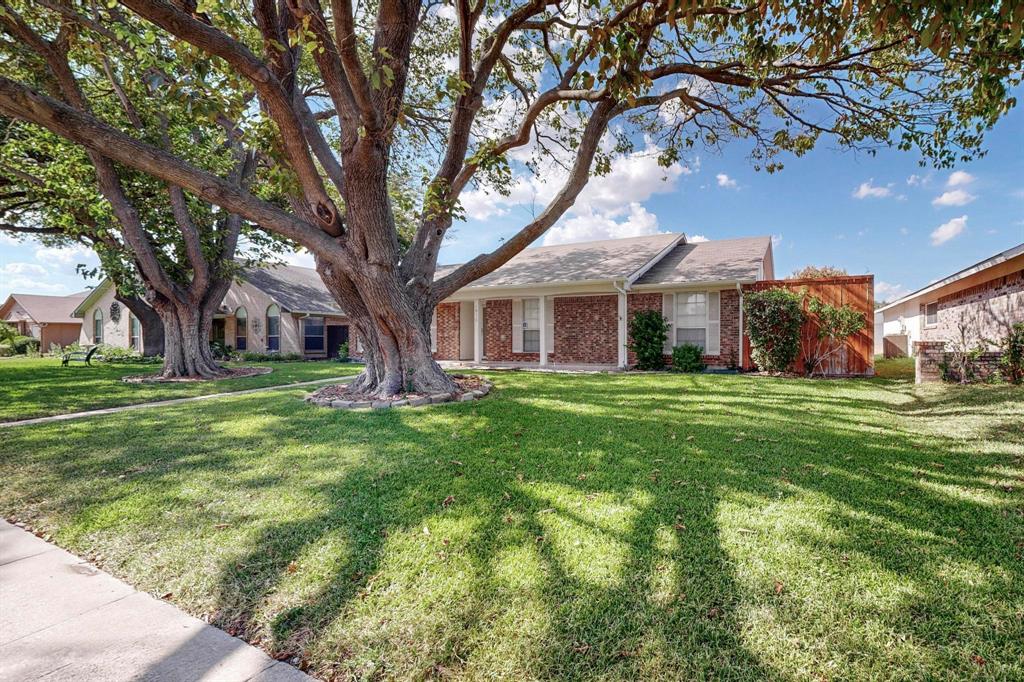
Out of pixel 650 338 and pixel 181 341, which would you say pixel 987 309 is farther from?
pixel 181 341

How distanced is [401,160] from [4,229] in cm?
1713

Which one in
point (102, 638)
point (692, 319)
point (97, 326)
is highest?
point (97, 326)

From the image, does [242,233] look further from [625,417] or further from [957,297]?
[957,297]

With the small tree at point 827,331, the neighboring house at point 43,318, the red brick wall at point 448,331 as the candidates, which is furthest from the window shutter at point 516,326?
the neighboring house at point 43,318

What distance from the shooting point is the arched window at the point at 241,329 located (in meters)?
23.7

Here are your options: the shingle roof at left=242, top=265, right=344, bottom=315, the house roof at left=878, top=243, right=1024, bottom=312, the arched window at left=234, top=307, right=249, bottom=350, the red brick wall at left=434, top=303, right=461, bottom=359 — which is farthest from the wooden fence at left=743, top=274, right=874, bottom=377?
the arched window at left=234, top=307, right=249, bottom=350

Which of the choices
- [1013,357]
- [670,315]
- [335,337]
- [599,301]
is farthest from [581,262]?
[335,337]

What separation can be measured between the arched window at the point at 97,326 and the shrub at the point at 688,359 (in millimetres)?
35786

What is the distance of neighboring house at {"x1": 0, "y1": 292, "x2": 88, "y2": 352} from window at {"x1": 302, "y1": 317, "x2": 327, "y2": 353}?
2700 cm

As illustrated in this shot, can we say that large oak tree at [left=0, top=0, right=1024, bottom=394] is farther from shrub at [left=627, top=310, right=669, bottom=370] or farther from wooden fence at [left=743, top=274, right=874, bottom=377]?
shrub at [left=627, top=310, right=669, bottom=370]

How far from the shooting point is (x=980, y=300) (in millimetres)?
11289

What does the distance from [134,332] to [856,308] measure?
3538 centimetres

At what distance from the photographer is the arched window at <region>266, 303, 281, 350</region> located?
22.6 meters

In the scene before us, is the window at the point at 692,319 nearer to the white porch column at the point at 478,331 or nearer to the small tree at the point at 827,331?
the small tree at the point at 827,331
